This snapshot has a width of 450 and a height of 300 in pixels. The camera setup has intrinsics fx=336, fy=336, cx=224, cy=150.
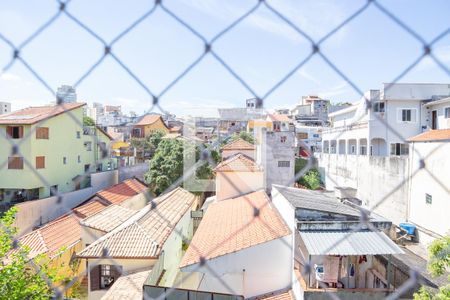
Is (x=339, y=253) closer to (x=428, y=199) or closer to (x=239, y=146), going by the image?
(x=428, y=199)

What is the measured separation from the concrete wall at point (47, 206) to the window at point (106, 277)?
1565 millimetres

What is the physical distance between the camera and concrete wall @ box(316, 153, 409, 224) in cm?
469

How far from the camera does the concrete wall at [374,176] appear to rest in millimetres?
4691

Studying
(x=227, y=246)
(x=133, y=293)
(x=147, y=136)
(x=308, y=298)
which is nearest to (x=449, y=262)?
(x=308, y=298)

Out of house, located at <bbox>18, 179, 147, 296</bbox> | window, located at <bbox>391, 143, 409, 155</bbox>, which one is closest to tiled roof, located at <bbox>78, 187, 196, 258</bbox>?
house, located at <bbox>18, 179, 147, 296</bbox>

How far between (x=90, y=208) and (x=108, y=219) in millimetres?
1320

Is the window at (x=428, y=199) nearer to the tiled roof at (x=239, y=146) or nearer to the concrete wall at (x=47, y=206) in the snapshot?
the tiled roof at (x=239, y=146)

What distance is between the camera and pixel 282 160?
6566 mm

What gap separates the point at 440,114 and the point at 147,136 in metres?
6.60

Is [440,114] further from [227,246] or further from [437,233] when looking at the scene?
[227,246]

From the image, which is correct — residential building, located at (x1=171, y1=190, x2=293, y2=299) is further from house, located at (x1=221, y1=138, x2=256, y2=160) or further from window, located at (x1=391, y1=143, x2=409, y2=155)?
window, located at (x1=391, y1=143, x2=409, y2=155)

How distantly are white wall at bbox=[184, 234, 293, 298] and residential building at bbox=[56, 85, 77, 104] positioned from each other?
285cm

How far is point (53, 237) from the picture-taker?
524 cm

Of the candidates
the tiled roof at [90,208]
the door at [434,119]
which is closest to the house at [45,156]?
the tiled roof at [90,208]
